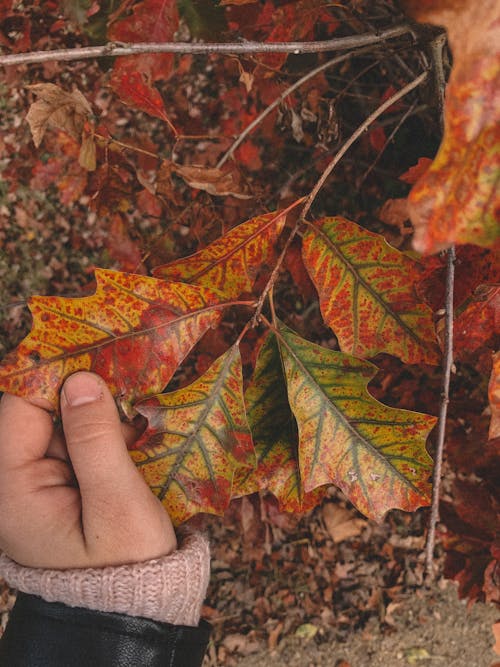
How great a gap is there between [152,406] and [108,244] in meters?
1.38

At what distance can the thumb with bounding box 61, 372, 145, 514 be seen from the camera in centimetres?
104

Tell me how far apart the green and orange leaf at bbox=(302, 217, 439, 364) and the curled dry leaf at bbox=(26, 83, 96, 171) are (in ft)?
1.74

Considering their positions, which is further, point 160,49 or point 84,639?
point 84,639

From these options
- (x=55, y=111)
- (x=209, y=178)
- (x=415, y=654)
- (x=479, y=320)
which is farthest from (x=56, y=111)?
(x=415, y=654)

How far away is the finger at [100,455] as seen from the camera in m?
1.04

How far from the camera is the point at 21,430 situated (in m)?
1.19

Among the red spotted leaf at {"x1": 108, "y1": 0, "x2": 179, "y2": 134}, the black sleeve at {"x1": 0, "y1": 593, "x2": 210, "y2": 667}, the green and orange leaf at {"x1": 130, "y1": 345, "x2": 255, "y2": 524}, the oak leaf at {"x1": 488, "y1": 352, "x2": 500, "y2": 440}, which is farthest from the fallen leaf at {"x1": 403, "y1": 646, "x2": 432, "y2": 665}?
the red spotted leaf at {"x1": 108, "y1": 0, "x2": 179, "y2": 134}

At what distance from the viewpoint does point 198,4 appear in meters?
1.27

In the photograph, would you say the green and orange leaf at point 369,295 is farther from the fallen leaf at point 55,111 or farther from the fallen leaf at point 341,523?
the fallen leaf at point 341,523

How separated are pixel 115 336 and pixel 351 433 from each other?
435 mm

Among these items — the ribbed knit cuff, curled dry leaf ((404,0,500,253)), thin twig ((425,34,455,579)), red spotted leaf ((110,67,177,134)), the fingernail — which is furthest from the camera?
red spotted leaf ((110,67,177,134))

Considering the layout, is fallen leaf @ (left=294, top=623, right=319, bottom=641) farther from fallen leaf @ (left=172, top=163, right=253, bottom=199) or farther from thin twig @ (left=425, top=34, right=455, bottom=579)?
fallen leaf @ (left=172, top=163, right=253, bottom=199)

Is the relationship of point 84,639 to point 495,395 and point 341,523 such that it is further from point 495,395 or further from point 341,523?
point 341,523

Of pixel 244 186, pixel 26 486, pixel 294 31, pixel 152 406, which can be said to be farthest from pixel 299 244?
pixel 26 486
